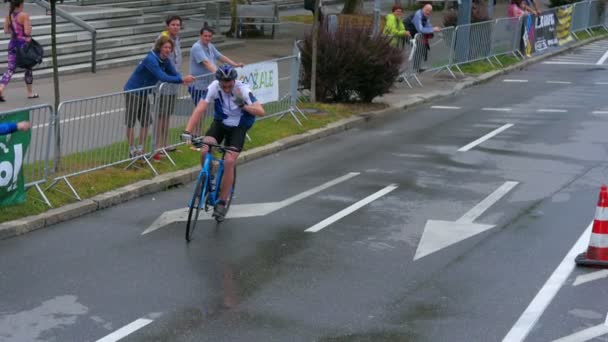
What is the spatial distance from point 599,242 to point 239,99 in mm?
4020

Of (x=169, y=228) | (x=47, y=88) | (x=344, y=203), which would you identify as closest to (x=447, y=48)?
(x=47, y=88)

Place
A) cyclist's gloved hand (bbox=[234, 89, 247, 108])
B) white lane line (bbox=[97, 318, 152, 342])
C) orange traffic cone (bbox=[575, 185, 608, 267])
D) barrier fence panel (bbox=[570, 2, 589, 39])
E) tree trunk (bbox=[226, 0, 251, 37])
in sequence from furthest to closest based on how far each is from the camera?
barrier fence panel (bbox=[570, 2, 589, 39])
tree trunk (bbox=[226, 0, 251, 37])
cyclist's gloved hand (bbox=[234, 89, 247, 108])
orange traffic cone (bbox=[575, 185, 608, 267])
white lane line (bbox=[97, 318, 152, 342])

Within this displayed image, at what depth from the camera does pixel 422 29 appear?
24.1 metres

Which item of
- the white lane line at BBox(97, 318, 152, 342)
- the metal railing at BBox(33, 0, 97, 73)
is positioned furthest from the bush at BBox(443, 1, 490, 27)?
the white lane line at BBox(97, 318, 152, 342)

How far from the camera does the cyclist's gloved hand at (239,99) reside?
37.0 feet

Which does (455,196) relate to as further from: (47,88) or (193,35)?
(193,35)

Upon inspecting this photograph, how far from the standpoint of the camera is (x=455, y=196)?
12.8 m

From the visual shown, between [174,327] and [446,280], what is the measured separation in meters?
2.66

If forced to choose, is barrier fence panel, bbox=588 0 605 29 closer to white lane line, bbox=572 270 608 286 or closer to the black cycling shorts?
the black cycling shorts

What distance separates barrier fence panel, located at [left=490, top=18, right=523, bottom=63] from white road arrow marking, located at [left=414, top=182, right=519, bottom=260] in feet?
54.2

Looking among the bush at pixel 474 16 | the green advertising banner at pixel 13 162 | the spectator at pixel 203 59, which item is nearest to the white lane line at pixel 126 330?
the green advertising banner at pixel 13 162

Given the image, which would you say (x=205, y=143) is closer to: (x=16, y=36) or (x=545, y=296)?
(x=545, y=296)

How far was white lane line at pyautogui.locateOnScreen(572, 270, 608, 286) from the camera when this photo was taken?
9.41m

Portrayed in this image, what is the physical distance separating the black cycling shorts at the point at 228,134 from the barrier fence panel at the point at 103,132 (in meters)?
1.61
